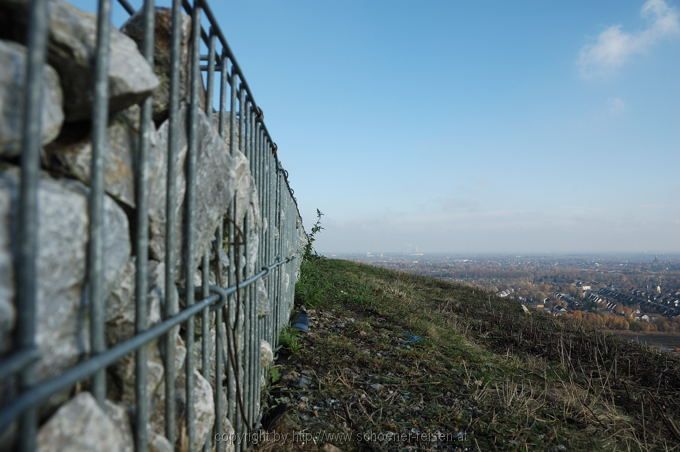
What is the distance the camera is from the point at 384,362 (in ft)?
16.5

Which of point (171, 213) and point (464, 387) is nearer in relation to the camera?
point (171, 213)

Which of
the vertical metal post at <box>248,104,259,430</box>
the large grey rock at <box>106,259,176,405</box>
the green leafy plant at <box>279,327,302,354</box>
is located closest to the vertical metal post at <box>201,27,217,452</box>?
the large grey rock at <box>106,259,176,405</box>

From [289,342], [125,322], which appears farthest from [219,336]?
[289,342]

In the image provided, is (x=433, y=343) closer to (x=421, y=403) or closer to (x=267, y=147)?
(x=421, y=403)

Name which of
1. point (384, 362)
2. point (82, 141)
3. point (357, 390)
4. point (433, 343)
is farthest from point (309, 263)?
point (82, 141)

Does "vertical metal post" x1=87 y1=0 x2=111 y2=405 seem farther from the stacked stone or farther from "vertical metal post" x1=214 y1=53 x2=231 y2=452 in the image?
"vertical metal post" x1=214 y1=53 x2=231 y2=452

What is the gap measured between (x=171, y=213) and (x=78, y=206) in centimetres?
47

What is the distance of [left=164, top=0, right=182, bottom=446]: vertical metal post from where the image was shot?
1.49 m

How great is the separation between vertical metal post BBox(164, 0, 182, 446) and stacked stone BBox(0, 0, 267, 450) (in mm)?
39

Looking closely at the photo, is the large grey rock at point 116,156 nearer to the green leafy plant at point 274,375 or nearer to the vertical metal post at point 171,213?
the vertical metal post at point 171,213

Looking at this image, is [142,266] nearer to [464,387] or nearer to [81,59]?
[81,59]

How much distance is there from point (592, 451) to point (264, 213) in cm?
348

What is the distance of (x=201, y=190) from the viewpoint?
1837mm

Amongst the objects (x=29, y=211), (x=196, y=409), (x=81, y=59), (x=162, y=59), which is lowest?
(x=196, y=409)
